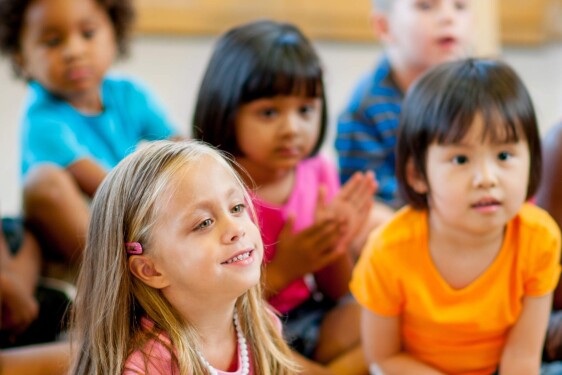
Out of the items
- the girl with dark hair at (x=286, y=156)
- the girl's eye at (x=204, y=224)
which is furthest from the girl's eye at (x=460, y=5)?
the girl's eye at (x=204, y=224)

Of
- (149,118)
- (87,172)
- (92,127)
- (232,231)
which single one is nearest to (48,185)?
(87,172)

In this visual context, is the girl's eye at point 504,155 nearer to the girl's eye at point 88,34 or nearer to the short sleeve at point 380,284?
the short sleeve at point 380,284

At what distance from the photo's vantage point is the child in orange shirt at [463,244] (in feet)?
3.70

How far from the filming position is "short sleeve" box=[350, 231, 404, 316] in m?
1.19

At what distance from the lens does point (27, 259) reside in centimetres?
150

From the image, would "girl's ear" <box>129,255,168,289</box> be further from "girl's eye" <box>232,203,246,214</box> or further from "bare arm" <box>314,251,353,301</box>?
"bare arm" <box>314,251,353,301</box>

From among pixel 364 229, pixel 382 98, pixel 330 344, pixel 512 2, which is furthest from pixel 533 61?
pixel 330 344

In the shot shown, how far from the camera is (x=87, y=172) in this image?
1496 mm

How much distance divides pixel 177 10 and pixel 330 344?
63.1 inches

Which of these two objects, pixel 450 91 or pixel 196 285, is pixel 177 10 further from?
pixel 196 285

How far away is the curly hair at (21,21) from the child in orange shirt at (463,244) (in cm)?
74

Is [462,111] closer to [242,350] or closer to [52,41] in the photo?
[242,350]

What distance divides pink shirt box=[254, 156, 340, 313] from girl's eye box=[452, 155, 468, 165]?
1.06 ft

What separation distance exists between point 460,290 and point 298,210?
14.6 inches
